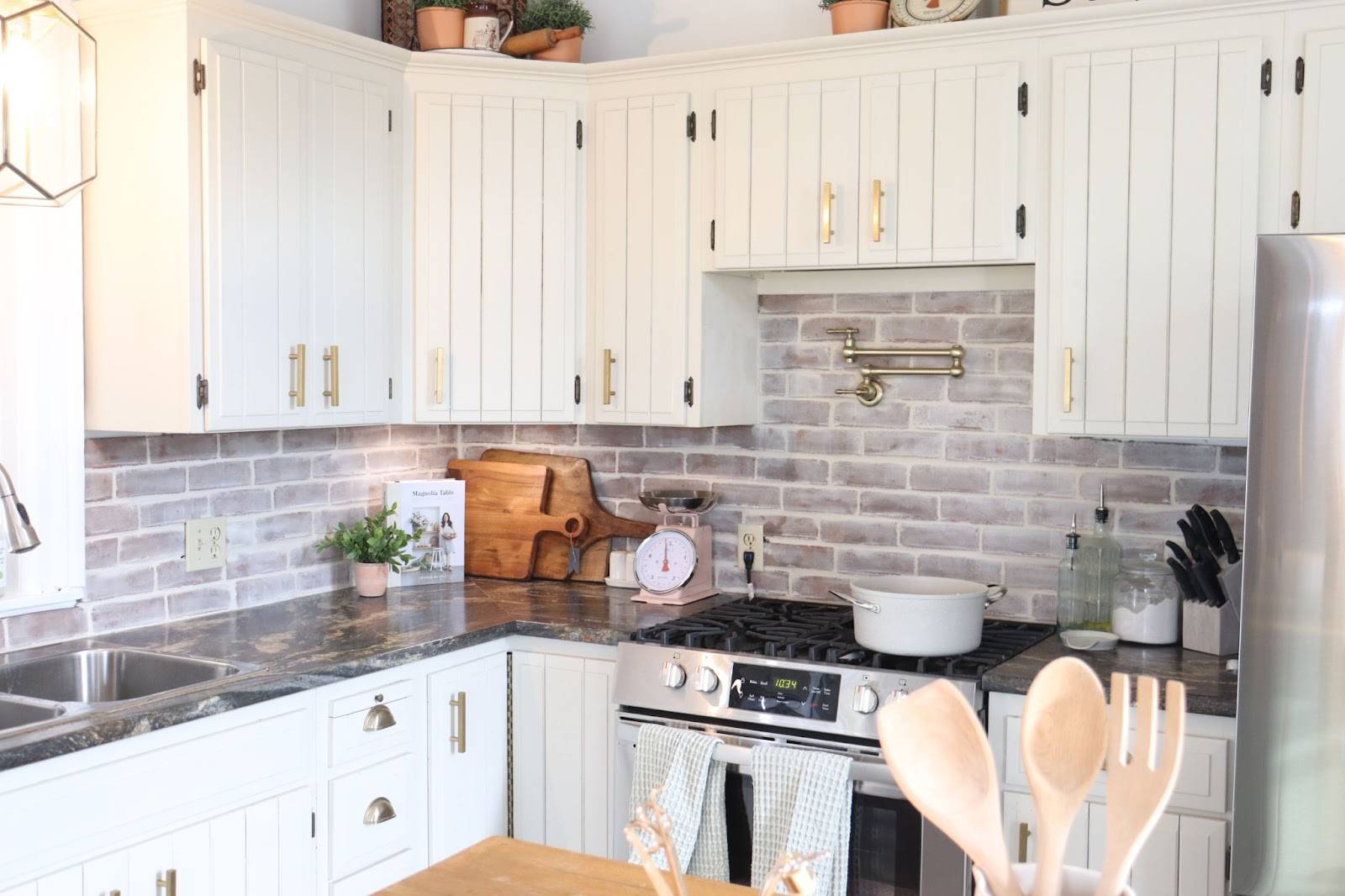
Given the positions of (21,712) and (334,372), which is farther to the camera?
(334,372)

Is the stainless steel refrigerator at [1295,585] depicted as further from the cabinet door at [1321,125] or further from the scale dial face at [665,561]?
the scale dial face at [665,561]

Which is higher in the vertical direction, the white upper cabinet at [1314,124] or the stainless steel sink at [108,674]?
the white upper cabinet at [1314,124]

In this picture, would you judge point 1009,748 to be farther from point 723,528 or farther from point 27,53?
point 27,53

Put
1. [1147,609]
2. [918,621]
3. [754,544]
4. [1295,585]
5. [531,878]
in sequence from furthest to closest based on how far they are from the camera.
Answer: [754,544]
[1147,609]
[918,621]
[1295,585]
[531,878]

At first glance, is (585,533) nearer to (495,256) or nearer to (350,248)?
(495,256)

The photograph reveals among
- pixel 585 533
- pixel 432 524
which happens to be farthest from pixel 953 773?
pixel 432 524

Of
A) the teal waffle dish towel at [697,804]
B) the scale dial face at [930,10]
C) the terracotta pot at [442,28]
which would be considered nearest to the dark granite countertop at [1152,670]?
the teal waffle dish towel at [697,804]

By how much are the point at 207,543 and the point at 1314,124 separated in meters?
2.67

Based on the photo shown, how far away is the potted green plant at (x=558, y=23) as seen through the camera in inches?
138

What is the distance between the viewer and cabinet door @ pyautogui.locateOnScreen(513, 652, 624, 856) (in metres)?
3.12

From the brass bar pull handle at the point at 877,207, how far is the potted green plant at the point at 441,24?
3.97 ft

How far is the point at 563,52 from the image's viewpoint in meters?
3.51

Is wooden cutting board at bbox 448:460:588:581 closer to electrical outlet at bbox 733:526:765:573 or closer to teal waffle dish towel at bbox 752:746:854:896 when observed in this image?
electrical outlet at bbox 733:526:765:573

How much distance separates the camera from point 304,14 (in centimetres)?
346
